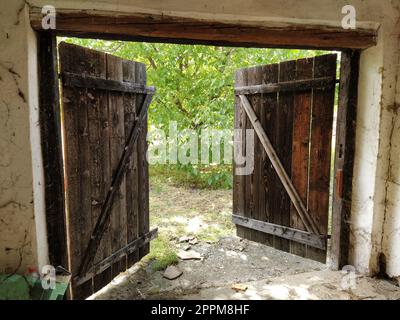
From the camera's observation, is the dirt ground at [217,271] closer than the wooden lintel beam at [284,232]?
Yes

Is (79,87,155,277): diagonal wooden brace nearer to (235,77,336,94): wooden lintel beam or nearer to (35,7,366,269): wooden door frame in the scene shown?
(35,7,366,269): wooden door frame

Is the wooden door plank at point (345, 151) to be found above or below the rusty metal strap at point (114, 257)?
above

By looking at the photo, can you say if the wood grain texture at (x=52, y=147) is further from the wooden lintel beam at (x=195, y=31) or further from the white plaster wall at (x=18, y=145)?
the wooden lintel beam at (x=195, y=31)

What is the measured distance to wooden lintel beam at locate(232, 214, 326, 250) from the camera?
313cm

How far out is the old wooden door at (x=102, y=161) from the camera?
2463mm

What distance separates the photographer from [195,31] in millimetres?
2209

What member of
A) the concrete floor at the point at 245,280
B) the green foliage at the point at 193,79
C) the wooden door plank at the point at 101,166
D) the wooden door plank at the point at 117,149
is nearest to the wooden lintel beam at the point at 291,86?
the wooden door plank at the point at 117,149

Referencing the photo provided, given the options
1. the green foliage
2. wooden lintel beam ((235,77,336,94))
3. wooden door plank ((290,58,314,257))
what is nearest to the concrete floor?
wooden door plank ((290,58,314,257))

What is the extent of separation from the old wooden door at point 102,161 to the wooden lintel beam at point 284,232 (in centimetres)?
130

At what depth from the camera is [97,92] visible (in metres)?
2.66

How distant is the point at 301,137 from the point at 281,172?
1.46 ft

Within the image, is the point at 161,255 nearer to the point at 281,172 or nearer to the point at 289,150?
the point at 281,172

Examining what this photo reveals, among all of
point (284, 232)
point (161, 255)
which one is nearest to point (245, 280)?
point (284, 232)
